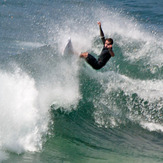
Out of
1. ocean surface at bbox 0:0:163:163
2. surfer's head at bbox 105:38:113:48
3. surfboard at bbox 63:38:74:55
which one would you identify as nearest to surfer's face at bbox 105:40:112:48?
surfer's head at bbox 105:38:113:48

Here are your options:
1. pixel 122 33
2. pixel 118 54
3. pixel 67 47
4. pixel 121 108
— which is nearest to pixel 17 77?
pixel 67 47

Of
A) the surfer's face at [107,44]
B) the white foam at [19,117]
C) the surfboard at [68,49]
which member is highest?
the surfboard at [68,49]

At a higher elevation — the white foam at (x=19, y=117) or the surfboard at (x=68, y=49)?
the surfboard at (x=68, y=49)

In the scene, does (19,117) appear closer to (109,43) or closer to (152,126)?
(109,43)

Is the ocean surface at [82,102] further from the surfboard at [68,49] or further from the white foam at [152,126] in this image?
the surfboard at [68,49]

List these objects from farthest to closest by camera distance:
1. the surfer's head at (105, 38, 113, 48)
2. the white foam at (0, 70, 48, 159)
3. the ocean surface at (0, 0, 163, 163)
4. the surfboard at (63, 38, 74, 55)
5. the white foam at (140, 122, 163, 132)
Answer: the surfboard at (63, 38, 74, 55) < the white foam at (140, 122, 163, 132) < the surfer's head at (105, 38, 113, 48) < the ocean surface at (0, 0, 163, 163) < the white foam at (0, 70, 48, 159)

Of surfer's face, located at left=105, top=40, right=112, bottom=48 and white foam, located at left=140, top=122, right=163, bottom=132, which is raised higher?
surfer's face, located at left=105, top=40, right=112, bottom=48

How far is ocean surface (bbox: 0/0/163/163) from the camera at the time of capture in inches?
252

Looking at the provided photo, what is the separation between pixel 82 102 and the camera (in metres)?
8.86

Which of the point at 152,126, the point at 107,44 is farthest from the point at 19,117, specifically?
the point at 152,126

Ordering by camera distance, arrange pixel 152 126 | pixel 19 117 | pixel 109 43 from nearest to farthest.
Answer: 1. pixel 19 117
2. pixel 109 43
3. pixel 152 126

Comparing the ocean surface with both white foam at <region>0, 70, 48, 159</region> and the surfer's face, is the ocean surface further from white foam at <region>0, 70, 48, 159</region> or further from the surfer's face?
the surfer's face

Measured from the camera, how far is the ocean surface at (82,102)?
6402 mm

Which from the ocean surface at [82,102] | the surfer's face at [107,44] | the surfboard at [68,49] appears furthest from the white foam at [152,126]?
the surfboard at [68,49]
